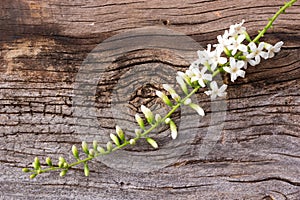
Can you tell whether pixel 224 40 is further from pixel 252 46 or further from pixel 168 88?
pixel 168 88

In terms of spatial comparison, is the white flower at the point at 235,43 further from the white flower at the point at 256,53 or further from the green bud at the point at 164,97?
the green bud at the point at 164,97

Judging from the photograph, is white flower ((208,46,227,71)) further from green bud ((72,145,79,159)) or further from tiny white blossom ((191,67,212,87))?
green bud ((72,145,79,159))

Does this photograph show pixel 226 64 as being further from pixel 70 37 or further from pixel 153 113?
pixel 70 37

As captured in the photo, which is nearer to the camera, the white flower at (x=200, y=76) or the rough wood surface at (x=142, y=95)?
the white flower at (x=200, y=76)

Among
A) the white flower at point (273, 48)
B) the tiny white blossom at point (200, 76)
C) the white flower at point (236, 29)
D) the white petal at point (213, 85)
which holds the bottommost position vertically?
the white petal at point (213, 85)

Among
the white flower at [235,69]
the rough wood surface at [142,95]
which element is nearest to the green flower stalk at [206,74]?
the white flower at [235,69]

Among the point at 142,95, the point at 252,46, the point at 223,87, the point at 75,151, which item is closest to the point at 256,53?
the point at 252,46

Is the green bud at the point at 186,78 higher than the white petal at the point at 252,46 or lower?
lower
